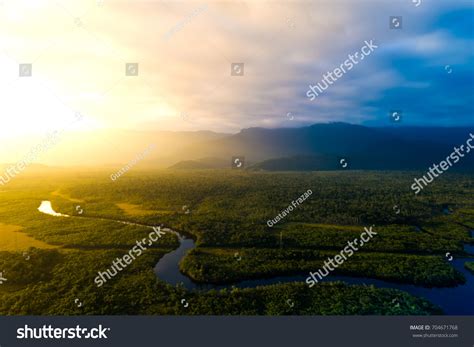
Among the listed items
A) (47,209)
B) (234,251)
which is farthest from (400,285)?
(47,209)

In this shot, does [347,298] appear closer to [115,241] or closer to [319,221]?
[319,221]

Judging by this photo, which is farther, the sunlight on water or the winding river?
the sunlight on water

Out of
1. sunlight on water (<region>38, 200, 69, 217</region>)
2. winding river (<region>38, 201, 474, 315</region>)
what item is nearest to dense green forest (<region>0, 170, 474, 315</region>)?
winding river (<region>38, 201, 474, 315</region>)

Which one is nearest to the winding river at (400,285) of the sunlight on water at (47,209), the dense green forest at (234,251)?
the dense green forest at (234,251)

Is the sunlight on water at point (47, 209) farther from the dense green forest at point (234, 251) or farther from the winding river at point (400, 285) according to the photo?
the winding river at point (400, 285)

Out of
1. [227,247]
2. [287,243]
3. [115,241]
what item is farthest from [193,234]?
[287,243]

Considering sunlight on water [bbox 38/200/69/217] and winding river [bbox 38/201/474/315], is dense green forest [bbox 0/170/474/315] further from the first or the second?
sunlight on water [bbox 38/200/69/217]

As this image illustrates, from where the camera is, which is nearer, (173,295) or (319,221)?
(173,295)

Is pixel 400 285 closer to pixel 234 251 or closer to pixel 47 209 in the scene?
pixel 234 251
